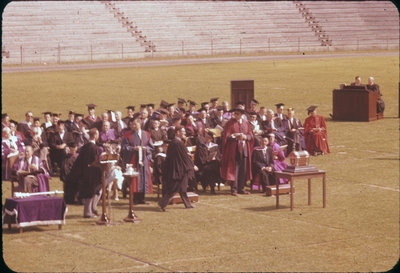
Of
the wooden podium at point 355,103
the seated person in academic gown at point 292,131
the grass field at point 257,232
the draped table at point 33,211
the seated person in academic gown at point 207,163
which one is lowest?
the grass field at point 257,232

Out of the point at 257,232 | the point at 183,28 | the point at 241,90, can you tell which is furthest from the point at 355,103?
the point at 183,28

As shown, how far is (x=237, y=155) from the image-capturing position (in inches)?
811

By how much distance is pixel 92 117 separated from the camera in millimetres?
24609

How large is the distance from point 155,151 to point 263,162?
2.72 m

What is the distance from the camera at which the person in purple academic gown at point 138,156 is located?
1925 centimetres

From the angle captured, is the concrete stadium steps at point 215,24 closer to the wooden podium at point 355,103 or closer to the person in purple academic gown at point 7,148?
the wooden podium at point 355,103

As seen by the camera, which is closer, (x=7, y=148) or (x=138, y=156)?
(x=138, y=156)

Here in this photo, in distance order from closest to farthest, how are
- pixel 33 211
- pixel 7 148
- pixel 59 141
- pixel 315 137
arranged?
1. pixel 33 211
2. pixel 7 148
3. pixel 59 141
4. pixel 315 137

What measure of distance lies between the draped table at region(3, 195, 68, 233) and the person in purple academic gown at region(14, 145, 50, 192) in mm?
1064

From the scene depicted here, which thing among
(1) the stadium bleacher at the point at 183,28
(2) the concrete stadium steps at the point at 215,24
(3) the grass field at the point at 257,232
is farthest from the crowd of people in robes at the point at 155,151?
(2) the concrete stadium steps at the point at 215,24

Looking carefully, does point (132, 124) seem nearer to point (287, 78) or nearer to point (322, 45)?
point (287, 78)

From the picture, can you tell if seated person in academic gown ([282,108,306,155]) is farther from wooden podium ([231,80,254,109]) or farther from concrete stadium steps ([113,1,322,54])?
concrete stadium steps ([113,1,322,54])

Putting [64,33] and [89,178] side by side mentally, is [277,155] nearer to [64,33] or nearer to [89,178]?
[89,178]

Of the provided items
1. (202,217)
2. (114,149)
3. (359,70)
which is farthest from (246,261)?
(359,70)
